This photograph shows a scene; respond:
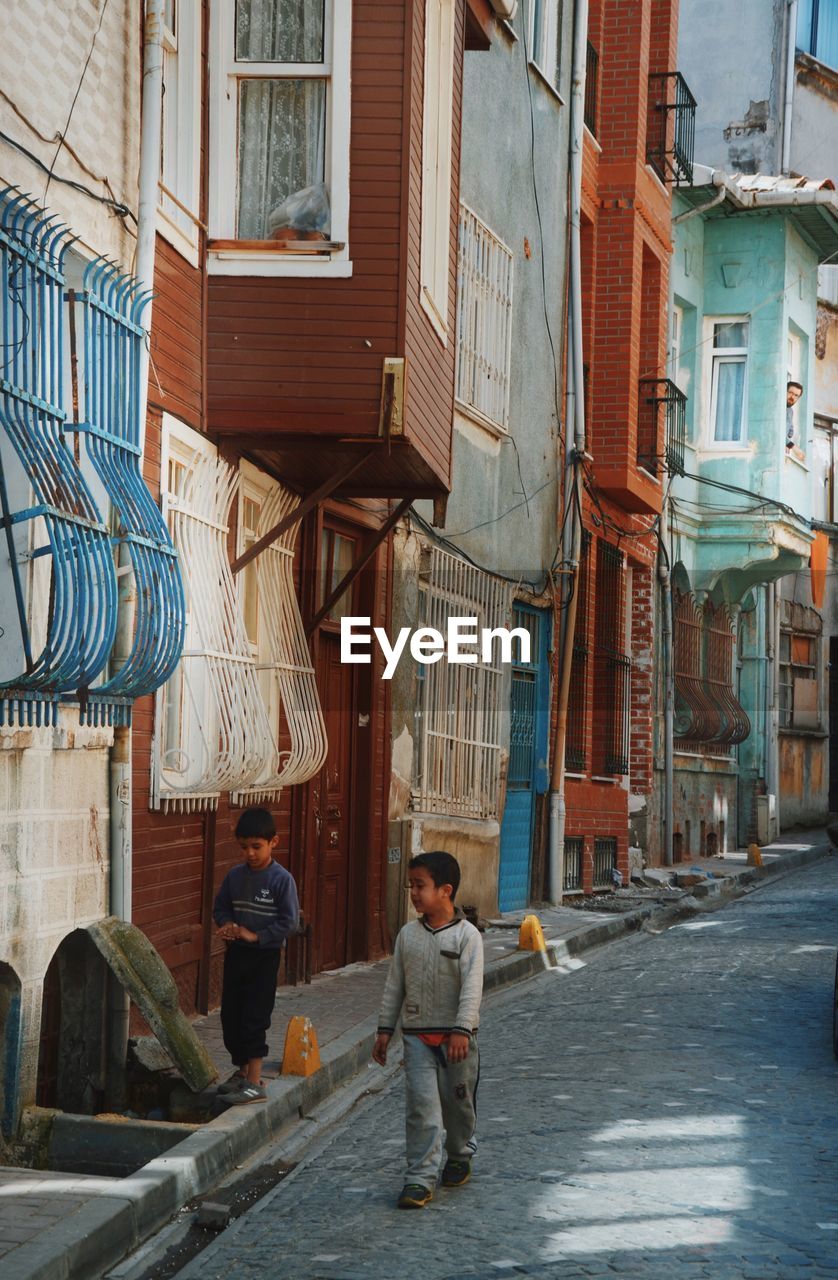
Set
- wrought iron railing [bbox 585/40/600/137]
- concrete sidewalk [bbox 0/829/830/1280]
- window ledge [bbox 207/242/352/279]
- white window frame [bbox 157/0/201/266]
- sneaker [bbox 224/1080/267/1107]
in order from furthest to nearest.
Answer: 1. wrought iron railing [bbox 585/40/600/137]
2. window ledge [bbox 207/242/352/279]
3. white window frame [bbox 157/0/201/266]
4. sneaker [bbox 224/1080/267/1107]
5. concrete sidewalk [bbox 0/829/830/1280]

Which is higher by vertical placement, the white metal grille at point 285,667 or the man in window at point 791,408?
the man in window at point 791,408

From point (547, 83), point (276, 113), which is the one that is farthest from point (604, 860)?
point (276, 113)

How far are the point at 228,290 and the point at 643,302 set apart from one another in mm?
A: 13449

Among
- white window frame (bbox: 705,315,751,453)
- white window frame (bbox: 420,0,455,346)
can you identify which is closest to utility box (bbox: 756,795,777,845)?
white window frame (bbox: 705,315,751,453)

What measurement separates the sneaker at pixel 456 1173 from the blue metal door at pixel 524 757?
11.3m

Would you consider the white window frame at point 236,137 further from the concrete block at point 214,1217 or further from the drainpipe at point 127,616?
the concrete block at point 214,1217

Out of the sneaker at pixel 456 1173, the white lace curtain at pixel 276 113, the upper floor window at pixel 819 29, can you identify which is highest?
the upper floor window at pixel 819 29

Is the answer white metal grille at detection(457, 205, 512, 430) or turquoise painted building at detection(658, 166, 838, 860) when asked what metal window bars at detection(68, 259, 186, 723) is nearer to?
white metal grille at detection(457, 205, 512, 430)

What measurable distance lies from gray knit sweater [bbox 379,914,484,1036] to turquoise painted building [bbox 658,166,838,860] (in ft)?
63.3

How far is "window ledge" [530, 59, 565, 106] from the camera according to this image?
19.0 m

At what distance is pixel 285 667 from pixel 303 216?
2.88 metres

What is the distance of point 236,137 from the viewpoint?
11148 millimetres

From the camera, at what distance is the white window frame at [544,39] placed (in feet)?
62.2

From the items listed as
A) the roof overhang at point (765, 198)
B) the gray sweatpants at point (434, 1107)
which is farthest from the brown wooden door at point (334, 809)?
the roof overhang at point (765, 198)
